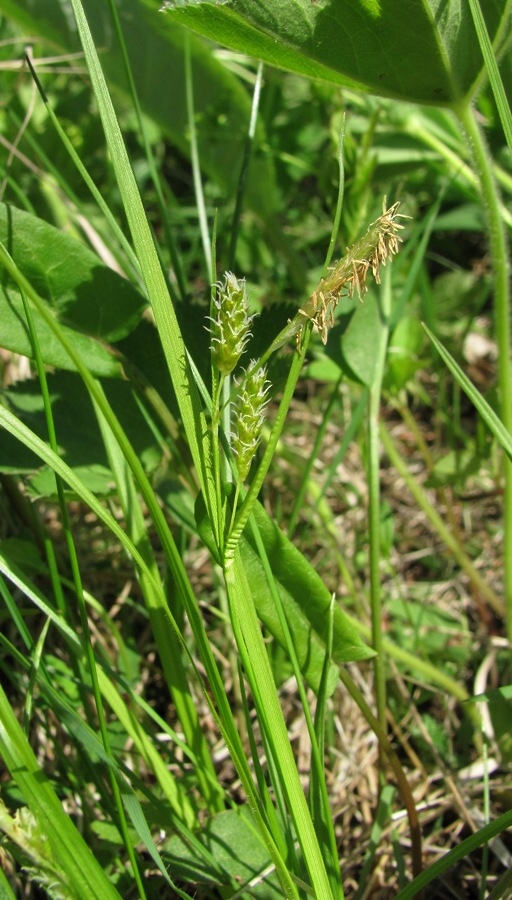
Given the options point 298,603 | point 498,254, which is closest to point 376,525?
point 298,603

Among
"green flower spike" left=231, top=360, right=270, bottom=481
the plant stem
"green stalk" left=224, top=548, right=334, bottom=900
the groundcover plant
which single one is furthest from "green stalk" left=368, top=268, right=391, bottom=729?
"green flower spike" left=231, top=360, right=270, bottom=481

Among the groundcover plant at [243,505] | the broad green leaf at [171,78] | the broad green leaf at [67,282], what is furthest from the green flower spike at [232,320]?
the broad green leaf at [171,78]

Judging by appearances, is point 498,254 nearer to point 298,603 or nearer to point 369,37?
point 369,37

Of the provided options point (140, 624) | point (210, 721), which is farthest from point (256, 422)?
point (140, 624)

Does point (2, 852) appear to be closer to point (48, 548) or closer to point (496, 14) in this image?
point (48, 548)

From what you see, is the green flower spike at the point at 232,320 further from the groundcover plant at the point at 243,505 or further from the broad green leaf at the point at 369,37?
the broad green leaf at the point at 369,37

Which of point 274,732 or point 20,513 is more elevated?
point 20,513

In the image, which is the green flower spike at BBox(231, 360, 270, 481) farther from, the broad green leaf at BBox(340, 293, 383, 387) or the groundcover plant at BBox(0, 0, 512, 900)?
the broad green leaf at BBox(340, 293, 383, 387)
